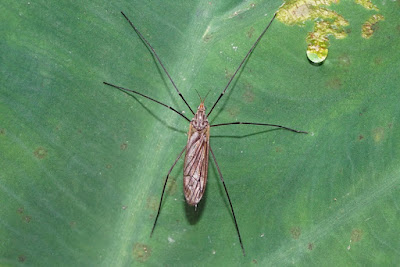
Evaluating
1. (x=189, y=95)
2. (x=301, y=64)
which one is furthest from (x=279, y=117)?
(x=189, y=95)

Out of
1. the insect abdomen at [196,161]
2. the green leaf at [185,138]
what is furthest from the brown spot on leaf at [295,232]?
the insect abdomen at [196,161]

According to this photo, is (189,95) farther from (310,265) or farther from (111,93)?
(310,265)

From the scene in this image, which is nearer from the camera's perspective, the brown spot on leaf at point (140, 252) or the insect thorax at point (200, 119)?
the brown spot on leaf at point (140, 252)

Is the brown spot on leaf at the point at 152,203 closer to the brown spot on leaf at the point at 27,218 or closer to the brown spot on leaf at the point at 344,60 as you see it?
the brown spot on leaf at the point at 27,218

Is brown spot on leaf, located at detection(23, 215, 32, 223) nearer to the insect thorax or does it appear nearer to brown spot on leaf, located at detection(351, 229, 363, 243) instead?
the insect thorax

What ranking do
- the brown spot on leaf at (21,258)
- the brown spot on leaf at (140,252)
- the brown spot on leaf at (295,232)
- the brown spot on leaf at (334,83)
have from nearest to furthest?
the brown spot on leaf at (21,258), the brown spot on leaf at (140,252), the brown spot on leaf at (295,232), the brown spot on leaf at (334,83)

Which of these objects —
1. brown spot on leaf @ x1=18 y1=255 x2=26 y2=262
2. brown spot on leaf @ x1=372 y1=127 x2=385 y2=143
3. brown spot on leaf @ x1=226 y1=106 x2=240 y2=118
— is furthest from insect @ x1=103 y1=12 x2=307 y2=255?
brown spot on leaf @ x1=18 y1=255 x2=26 y2=262
